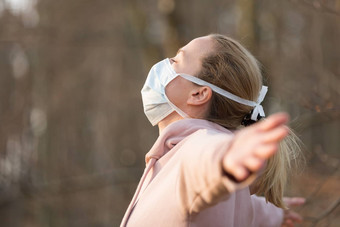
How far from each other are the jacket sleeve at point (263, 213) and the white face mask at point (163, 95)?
2.18 ft

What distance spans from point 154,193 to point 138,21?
7072 millimetres

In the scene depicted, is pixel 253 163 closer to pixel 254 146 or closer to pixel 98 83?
pixel 254 146

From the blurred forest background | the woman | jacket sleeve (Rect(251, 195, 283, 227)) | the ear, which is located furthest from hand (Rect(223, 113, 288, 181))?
the blurred forest background

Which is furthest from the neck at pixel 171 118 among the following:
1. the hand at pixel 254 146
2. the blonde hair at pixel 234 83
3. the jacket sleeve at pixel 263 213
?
the hand at pixel 254 146

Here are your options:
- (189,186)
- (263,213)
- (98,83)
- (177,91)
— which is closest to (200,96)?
(177,91)

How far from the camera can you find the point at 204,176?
1746mm

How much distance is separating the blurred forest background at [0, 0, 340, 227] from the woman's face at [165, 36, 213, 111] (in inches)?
125

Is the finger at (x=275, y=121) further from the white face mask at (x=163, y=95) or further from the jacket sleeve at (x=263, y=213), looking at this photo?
the jacket sleeve at (x=263, y=213)

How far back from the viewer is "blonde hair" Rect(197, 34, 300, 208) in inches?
102

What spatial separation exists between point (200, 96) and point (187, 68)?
167 millimetres

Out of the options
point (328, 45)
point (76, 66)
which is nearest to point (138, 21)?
point (328, 45)

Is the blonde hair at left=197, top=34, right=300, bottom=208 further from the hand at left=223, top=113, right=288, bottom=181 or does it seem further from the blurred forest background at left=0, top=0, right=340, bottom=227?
the blurred forest background at left=0, top=0, right=340, bottom=227

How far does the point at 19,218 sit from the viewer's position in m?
12.0

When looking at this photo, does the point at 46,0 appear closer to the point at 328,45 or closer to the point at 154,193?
the point at 328,45
